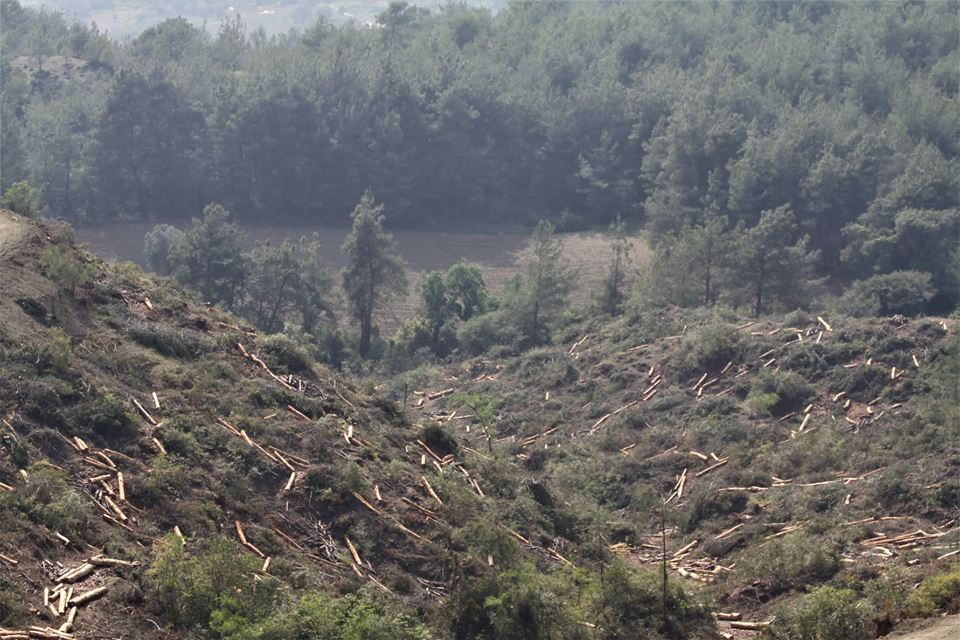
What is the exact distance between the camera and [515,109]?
2457 inches

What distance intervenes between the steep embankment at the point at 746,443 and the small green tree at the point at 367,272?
4579mm

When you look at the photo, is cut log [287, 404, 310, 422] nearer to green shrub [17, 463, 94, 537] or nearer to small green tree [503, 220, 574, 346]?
green shrub [17, 463, 94, 537]

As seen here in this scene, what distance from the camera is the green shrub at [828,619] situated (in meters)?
15.6

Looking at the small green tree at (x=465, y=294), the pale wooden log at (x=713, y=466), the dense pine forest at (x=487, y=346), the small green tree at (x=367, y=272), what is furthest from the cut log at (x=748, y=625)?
the small green tree at (x=465, y=294)

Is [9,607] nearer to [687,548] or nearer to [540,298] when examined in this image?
[687,548]

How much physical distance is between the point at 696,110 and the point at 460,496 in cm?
4029

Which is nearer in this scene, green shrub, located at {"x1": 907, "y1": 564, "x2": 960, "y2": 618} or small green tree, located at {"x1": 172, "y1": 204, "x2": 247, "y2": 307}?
green shrub, located at {"x1": 907, "y1": 564, "x2": 960, "y2": 618}

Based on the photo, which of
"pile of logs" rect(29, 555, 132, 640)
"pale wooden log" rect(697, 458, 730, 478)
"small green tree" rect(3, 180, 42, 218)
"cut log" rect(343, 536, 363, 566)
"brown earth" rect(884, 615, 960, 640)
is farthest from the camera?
"pale wooden log" rect(697, 458, 730, 478)

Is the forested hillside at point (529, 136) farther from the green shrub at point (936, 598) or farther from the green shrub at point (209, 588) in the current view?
the green shrub at point (209, 588)

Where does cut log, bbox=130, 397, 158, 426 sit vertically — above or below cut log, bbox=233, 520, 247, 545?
above

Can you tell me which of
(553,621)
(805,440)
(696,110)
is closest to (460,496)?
(553,621)

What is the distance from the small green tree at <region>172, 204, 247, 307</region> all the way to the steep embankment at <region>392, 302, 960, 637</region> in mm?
6578

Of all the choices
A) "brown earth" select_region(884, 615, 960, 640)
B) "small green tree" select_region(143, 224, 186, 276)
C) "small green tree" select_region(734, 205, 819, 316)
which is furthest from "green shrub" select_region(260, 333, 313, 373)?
"small green tree" select_region(143, 224, 186, 276)

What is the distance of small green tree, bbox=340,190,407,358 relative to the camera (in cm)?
4041
